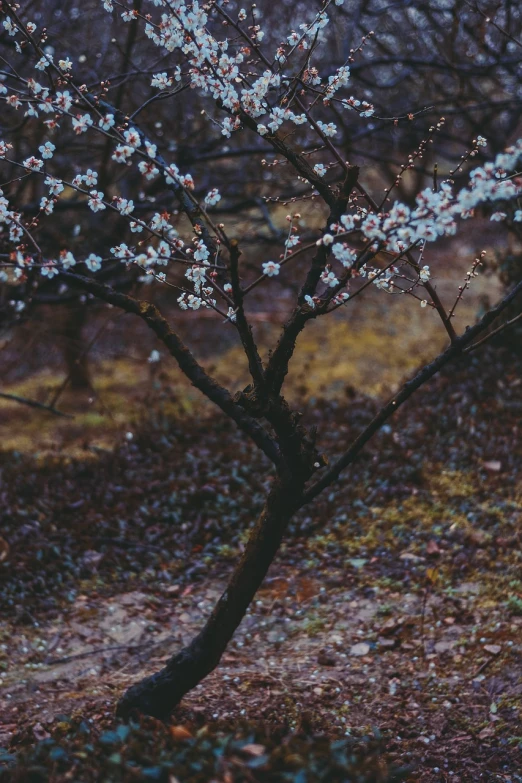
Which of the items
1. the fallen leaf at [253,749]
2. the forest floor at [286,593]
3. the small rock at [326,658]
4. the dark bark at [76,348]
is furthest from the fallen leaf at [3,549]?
the fallen leaf at [253,749]

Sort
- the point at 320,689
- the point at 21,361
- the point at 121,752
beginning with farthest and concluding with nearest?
1. the point at 21,361
2. the point at 320,689
3. the point at 121,752

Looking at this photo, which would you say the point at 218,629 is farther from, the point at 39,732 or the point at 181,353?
the point at 181,353

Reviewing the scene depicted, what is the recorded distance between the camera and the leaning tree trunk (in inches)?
134

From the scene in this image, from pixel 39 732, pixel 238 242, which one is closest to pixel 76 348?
pixel 39 732

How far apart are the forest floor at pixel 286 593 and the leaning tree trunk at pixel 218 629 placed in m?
0.18

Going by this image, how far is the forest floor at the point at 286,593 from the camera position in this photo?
11.2 ft

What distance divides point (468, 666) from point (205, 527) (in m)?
2.48

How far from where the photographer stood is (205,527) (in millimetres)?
5855

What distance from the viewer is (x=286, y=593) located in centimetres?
516

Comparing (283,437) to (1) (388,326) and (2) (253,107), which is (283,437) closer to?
(2) (253,107)

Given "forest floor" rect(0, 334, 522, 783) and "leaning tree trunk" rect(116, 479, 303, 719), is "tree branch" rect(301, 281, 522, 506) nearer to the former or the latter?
"leaning tree trunk" rect(116, 479, 303, 719)

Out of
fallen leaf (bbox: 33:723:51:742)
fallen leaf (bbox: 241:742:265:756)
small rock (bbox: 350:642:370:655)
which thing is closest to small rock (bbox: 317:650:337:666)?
small rock (bbox: 350:642:370:655)

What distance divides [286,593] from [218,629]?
1726 millimetres

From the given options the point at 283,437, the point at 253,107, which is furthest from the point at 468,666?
the point at 253,107
